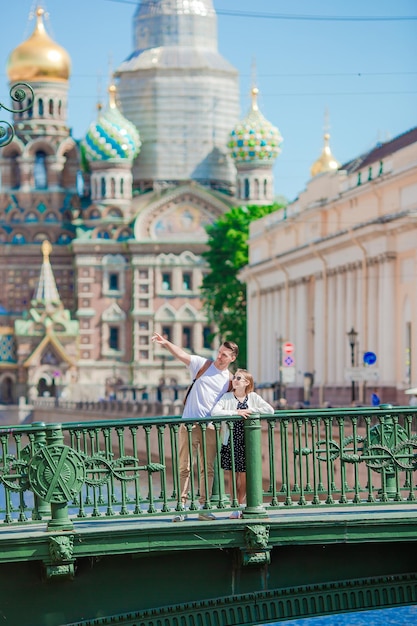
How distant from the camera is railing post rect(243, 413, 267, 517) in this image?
1486 centimetres

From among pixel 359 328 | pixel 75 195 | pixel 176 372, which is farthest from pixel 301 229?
pixel 75 195

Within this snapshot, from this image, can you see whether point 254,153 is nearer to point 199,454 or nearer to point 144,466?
point 199,454

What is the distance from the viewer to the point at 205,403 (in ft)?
53.4

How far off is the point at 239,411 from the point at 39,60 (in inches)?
4473

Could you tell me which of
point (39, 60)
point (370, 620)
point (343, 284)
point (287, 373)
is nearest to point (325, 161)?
point (39, 60)

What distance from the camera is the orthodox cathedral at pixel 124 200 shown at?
125062 mm

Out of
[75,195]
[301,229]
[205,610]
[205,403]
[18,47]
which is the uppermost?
[18,47]

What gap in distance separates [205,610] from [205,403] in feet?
7.36

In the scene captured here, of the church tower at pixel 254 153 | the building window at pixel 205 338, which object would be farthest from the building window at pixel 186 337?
the church tower at pixel 254 153

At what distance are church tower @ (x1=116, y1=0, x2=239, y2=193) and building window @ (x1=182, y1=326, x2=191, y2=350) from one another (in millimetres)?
10212

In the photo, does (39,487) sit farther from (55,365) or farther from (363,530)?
(55,365)

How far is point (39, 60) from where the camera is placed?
419 ft

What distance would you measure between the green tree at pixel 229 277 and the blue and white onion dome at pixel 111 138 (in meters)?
32.1

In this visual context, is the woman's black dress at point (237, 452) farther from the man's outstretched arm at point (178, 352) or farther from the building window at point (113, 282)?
the building window at point (113, 282)
